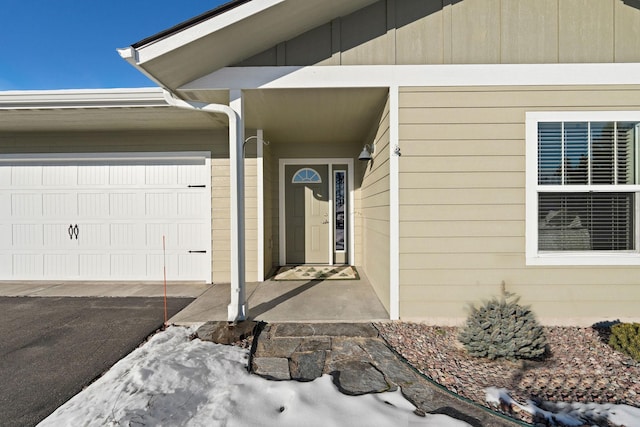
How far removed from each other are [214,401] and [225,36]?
9.35 feet

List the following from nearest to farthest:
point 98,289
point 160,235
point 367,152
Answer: point 367,152 → point 98,289 → point 160,235

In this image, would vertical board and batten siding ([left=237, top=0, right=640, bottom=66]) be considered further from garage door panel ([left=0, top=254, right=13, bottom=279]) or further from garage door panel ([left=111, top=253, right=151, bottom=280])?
garage door panel ([left=0, top=254, right=13, bottom=279])

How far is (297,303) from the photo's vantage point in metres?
3.30

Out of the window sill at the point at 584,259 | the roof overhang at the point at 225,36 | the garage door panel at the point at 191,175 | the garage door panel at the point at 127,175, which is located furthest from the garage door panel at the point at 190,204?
the window sill at the point at 584,259

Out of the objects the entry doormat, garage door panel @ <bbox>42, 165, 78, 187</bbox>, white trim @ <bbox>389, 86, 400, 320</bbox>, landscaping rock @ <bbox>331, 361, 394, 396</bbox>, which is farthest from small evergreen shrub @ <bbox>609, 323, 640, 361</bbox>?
garage door panel @ <bbox>42, 165, 78, 187</bbox>

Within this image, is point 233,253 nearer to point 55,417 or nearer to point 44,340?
point 55,417

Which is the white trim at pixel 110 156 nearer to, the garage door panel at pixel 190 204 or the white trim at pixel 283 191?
the garage door panel at pixel 190 204

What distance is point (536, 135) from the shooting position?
2811mm

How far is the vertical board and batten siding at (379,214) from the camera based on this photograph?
120 inches

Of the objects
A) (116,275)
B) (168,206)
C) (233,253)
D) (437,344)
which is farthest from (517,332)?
(116,275)

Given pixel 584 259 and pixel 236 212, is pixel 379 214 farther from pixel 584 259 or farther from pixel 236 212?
pixel 584 259

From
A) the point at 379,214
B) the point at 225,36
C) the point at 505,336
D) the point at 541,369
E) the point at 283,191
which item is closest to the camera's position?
the point at 541,369

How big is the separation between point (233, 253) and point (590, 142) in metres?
3.81

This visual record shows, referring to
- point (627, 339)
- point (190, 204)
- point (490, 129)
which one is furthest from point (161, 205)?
point (627, 339)
